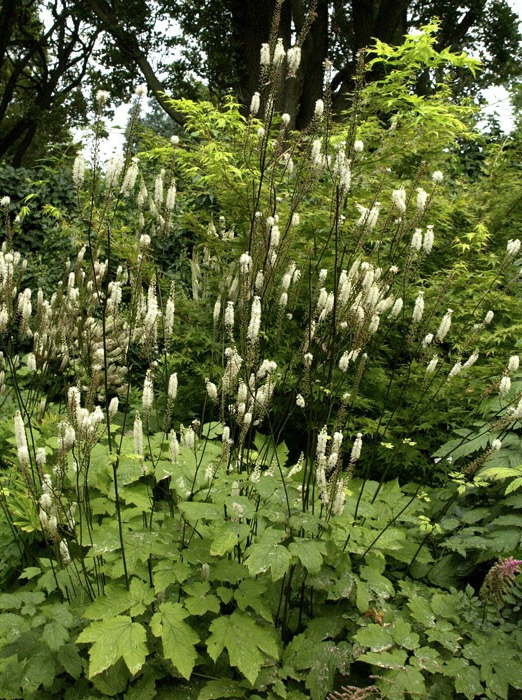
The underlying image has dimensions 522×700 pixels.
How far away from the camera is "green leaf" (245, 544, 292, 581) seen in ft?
6.32

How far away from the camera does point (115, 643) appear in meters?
1.88

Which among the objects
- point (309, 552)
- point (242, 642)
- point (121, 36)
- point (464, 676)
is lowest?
point (464, 676)

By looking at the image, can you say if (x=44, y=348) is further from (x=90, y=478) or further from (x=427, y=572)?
(x=427, y=572)

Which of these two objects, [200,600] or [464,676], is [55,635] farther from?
[464,676]

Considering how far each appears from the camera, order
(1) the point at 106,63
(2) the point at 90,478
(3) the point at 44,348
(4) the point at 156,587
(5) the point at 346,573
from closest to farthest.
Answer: (4) the point at 156,587
(5) the point at 346,573
(2) the point at 90,478
(3) the point at 44,348
(1) the point at 106,63

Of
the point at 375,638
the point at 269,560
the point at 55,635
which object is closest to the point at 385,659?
the point at 375,638

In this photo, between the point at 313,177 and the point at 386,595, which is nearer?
the point at 386,595

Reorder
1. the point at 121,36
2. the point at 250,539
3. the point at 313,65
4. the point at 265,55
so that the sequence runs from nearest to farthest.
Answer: the point at 265,55
the point at 250,539
the point at 313,65
the point at 121,36

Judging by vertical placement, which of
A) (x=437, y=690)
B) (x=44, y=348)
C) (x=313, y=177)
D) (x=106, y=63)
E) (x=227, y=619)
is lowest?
(x=437, y=690)

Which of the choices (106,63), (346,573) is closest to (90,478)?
(346,573)

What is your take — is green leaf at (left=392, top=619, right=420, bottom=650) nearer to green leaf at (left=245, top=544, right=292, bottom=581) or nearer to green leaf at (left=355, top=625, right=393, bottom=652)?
green leaf at (left=355, top=625, right=393, bottom=652)

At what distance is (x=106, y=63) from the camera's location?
1590 centimetres

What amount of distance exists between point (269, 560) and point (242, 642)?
13.6 inches

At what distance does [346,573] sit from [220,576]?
21.4 inches
